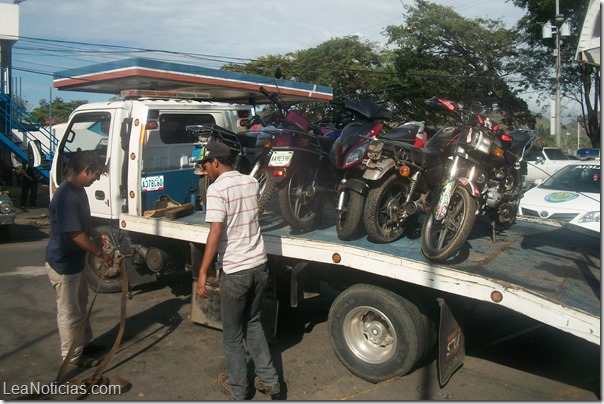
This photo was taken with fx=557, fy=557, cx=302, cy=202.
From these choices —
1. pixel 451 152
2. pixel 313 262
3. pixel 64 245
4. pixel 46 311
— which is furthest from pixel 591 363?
pixel 46 311

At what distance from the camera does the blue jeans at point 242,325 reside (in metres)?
4.15

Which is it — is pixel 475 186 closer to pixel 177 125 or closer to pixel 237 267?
pixel 237 267

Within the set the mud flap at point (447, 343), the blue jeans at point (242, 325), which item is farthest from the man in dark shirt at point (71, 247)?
the mud flap at point (447, 343)

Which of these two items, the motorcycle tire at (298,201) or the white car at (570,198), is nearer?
the motorcycle tire at (298,201)

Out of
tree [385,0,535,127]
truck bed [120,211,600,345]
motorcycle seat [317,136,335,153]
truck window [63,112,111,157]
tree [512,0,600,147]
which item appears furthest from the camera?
tree [385,0,535,127]

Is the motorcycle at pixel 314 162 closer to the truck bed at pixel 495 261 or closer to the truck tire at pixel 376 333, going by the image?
the truck bed at pixel 495 261

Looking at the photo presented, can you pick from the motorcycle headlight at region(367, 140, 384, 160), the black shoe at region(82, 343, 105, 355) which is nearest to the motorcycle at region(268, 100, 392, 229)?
the motorcycle headlight at region(367, 140, 384, 160)

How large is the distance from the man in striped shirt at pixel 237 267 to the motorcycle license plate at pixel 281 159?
1032 mm

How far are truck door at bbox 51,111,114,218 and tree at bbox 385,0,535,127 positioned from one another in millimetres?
19076

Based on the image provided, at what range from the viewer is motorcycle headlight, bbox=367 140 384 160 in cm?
506

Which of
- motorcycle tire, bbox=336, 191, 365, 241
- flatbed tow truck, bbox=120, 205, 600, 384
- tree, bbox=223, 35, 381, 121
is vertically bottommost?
flatbed tow truck, bbox=120, 205, 600, 384

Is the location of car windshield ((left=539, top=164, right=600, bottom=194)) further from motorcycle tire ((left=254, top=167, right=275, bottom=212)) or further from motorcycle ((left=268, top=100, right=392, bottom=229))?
motorcycle tire ((left=254, top=167, right=275, bottom=212))

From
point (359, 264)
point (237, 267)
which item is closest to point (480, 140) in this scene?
point (359, 264)

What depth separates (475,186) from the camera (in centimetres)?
490
